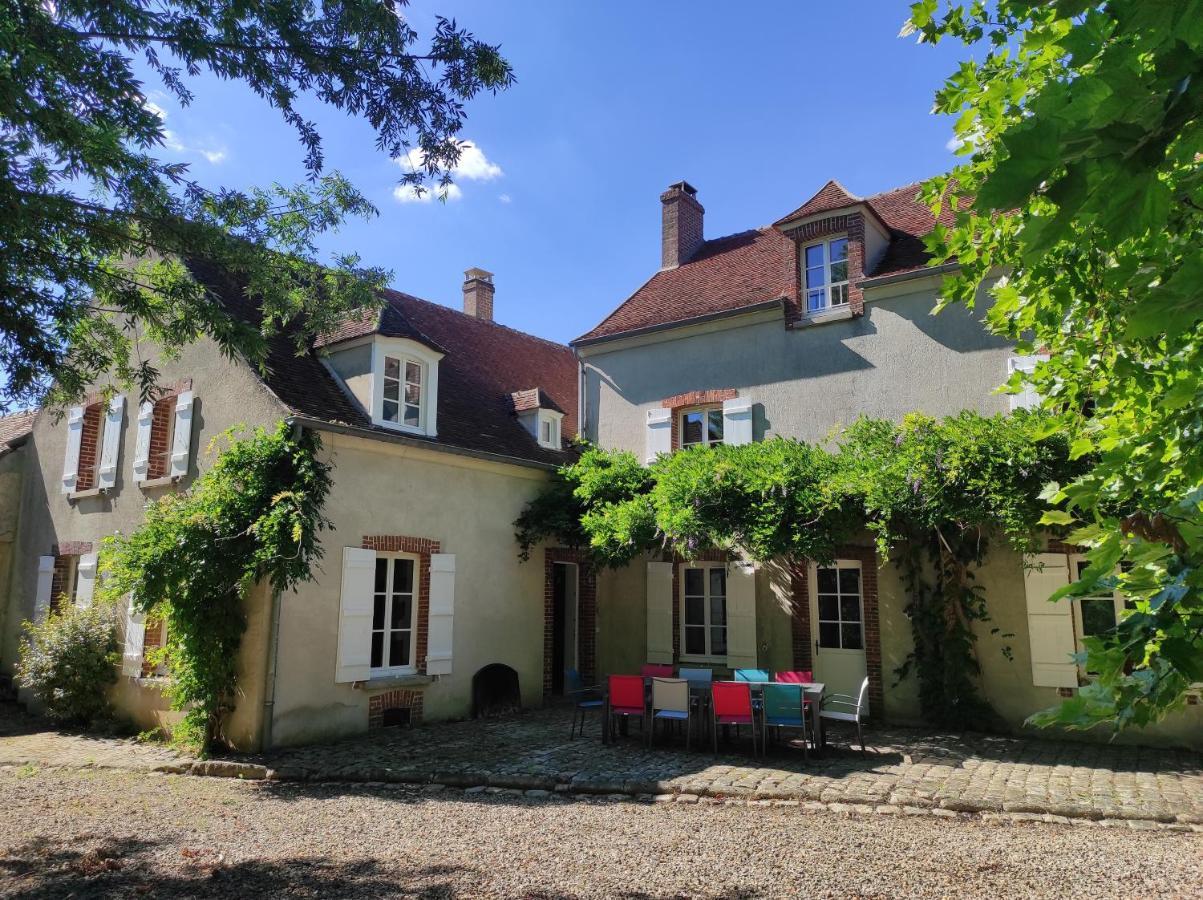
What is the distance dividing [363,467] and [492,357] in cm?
634

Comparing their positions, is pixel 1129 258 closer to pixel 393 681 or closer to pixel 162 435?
pixel 393 681

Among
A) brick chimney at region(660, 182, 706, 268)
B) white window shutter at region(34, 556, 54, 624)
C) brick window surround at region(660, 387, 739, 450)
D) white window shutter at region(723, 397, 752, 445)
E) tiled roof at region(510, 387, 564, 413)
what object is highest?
brick chimney at region(660, 182, 706, 268)

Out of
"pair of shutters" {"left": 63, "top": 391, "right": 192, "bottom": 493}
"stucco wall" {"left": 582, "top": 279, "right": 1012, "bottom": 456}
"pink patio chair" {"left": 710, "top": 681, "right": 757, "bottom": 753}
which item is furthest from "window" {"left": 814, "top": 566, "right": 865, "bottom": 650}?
"pair of shutters" {"left": 63, "top": 391, "right": 192, "bottom": 493}

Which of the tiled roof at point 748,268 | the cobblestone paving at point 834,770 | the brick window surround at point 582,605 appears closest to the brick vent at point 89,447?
the cobblestone paving at point 834,770

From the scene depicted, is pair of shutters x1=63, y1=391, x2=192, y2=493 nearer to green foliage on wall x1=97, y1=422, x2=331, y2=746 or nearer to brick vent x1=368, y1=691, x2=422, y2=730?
green foliage on wall x1=97, y1=422, x2=331, y2=746

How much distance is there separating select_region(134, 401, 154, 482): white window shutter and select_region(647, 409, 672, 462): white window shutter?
7.26m

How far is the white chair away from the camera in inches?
322

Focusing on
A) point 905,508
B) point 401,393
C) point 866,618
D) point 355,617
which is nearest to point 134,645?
point 355,617

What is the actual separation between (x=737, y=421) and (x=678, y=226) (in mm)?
4669

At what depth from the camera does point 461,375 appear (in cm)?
1405

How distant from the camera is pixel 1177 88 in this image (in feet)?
3.17

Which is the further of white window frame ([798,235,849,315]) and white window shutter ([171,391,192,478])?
white window frame ([798,235,849,315])

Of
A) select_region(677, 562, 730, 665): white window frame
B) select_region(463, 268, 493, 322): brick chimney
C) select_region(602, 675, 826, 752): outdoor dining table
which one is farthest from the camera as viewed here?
select_region(463, 268, 493, 322): brick chimney

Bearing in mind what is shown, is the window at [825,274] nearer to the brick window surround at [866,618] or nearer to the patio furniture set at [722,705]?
the brick window surround at [866,618]
